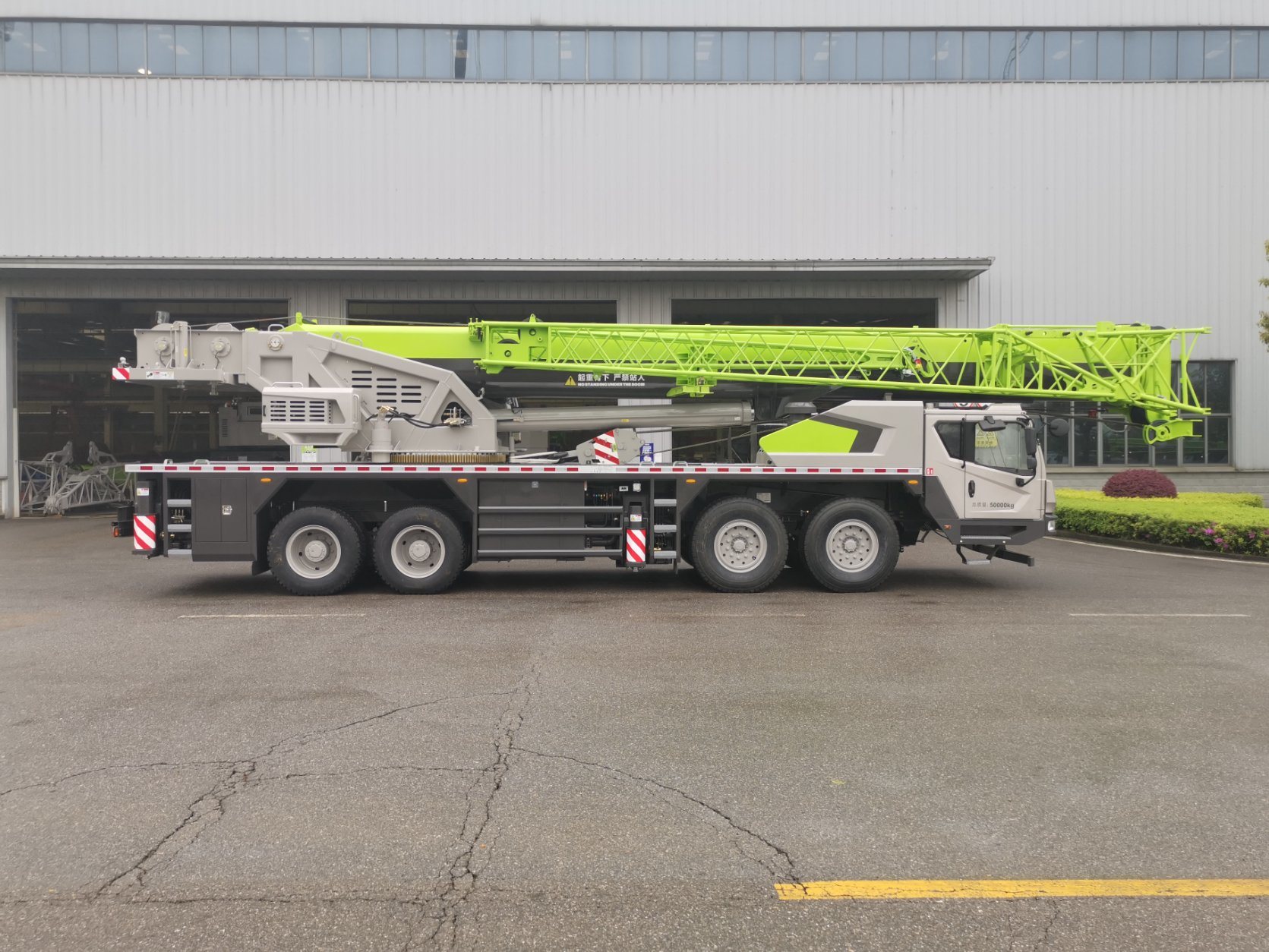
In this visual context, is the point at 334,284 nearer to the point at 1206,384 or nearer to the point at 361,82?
the point at 361,82

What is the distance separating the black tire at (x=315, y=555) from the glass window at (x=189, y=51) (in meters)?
16.7

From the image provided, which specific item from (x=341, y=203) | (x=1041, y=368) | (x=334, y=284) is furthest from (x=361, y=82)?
(x=1041, y=368)

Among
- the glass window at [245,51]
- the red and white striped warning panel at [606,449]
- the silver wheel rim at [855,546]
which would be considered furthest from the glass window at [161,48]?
the silver wheel rim at [855,546]

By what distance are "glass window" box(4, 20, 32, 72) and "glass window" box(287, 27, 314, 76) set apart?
6.30 metres

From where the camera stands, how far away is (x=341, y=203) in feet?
71.3

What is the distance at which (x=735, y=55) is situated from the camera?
22.4 meters

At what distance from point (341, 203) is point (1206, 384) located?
70.6ft

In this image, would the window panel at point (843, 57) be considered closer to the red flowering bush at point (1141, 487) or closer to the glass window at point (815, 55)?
the glass window at point (815, 55)

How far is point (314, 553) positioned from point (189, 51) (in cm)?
1750

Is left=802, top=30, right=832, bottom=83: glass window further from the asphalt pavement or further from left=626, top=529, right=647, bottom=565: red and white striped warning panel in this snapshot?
the asphalt pavement

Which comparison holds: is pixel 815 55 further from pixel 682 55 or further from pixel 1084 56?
pixel 1084 56

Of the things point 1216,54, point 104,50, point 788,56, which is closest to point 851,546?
point 788,56

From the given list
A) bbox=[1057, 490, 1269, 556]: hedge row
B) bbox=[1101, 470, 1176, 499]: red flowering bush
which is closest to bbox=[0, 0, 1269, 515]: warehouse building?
bbox=[1101, 470, 1176, 499]: red flowering bush

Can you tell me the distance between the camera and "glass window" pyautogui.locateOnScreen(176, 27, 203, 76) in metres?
22.1
